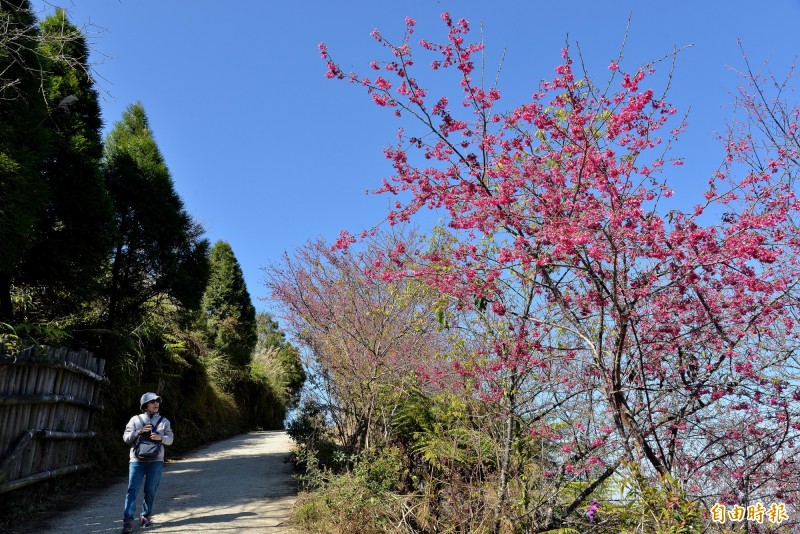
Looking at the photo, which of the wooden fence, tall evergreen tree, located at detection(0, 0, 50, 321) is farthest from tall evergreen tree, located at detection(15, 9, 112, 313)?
the wooden fence

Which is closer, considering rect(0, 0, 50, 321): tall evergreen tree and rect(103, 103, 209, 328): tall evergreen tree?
rect(0, 0, 50, 321): tall evergreen tree

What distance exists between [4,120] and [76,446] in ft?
15.5

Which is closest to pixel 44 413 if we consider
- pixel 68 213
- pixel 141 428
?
pixel 141 428

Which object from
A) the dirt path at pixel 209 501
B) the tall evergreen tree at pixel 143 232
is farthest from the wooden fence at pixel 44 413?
the tall evergreen tree at pixel 143 232

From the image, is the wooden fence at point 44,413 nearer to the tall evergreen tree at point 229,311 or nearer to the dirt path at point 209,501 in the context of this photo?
the dirt path at point 209,501

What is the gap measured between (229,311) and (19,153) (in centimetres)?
1498

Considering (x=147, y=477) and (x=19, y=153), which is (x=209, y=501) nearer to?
(x=147, y=477)

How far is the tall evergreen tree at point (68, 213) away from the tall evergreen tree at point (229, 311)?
10.6 m

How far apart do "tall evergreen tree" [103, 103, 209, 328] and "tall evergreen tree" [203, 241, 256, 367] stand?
7.51 meters

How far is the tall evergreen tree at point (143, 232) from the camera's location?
10633mm

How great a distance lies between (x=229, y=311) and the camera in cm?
2072

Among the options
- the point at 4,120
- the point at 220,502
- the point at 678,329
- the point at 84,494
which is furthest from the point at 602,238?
the point at 84,494

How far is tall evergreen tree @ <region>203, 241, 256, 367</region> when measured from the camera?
19.6 metres

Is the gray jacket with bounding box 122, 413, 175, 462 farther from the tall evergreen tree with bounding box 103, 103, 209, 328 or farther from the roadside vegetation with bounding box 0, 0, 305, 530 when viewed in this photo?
the tall evergreen tree with bounding box 103, 103, 209, 328
